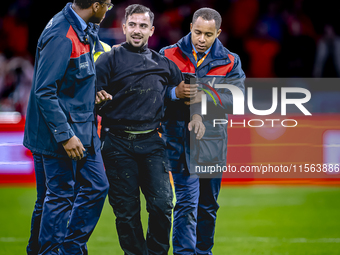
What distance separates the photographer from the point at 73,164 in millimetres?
3852

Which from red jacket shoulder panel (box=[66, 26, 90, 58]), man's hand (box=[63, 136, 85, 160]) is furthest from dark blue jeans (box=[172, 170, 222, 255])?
red jacket shoulder panel (box=[66, 26, 90, 58])

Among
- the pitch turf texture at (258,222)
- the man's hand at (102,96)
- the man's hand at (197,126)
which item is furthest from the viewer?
the pitch turf texture at (258,222)

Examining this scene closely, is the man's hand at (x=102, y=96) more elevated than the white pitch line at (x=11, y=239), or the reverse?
the man's hand at (x=102, y=96)

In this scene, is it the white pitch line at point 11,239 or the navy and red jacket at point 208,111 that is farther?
the white pitch line at point 11,239

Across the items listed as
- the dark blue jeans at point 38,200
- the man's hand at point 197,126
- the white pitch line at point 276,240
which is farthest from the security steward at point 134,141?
the white pitch line at point 276,240

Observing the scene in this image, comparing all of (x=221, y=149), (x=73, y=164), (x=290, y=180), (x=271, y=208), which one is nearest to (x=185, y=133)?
(x=221, y=149)

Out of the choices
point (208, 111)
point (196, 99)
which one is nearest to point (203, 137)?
point (208, 111)

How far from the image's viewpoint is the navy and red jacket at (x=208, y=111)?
4531 mm

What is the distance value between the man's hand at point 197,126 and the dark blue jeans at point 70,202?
2.70 ft

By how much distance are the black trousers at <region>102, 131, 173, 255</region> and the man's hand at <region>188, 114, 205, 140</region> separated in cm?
39

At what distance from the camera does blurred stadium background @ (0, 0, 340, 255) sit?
618cm

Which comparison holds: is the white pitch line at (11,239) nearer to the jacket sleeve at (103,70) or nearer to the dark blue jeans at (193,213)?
the dark blue jeans at (193,213)

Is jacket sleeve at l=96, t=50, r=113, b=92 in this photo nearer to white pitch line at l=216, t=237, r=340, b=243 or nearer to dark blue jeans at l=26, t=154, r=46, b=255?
Answer: dark blue jeans at l=26, t=154, r=46, b=255

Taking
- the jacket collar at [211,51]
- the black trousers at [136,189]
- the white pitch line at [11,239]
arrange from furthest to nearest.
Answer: the white pitch line at [11,239] → the jacket collar at [211,51] → the black trousers at [136,189]
